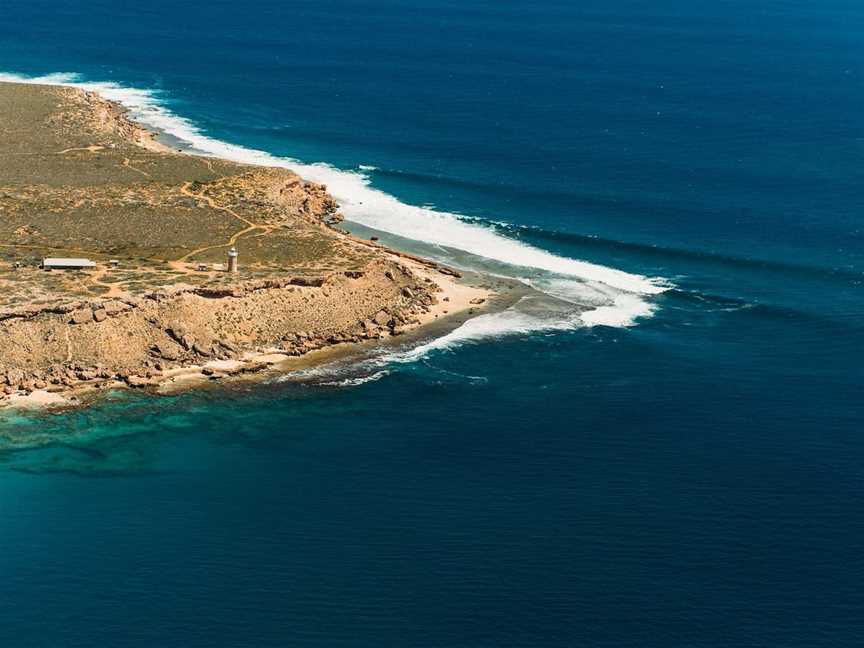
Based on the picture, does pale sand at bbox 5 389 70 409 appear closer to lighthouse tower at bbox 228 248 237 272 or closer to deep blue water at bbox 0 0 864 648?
deep blue water at bbox 0 0 864 648

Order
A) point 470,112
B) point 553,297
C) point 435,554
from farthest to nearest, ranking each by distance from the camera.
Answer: point 470,112, point 553,297, point 435,554

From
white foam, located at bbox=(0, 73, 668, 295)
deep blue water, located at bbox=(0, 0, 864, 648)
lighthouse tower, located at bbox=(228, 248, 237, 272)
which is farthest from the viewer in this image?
white foam, located at bbox=(0, 73, 668, 295)

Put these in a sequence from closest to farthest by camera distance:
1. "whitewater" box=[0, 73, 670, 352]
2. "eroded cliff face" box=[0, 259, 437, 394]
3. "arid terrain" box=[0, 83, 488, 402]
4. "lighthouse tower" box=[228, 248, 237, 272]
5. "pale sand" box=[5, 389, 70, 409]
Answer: "pale sand" box=[5, 389, 70, 409], "eroded cliff face" box=[0, 259, 437, 394], "arid terrain" box=[0, 83, 488, 402], "lighthouse tower" box=[228, 248, 237, 272], "whitewater" box=[0, 73, 670, 352]

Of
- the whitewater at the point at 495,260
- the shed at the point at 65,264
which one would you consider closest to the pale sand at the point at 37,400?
the shed at the point at 65,264

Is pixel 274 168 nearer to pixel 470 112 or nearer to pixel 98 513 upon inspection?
pixel 470 112

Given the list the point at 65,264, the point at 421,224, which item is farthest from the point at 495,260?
the point at 65,264

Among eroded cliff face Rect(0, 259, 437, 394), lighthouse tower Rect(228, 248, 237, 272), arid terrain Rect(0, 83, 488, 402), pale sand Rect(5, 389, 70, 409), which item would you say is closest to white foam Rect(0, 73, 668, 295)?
arid terrain Rect(0, 83, 488, 402)

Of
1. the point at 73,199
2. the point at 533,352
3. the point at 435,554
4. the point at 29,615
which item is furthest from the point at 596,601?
the point at 73,199
